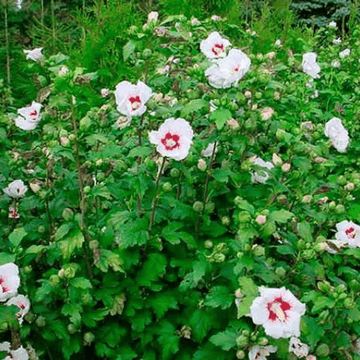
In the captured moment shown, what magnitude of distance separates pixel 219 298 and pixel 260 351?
0.23 m

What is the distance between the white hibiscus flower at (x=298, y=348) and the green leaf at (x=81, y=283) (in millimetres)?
757

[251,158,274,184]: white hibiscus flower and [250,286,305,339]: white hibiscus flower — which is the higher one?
[250,286,305,339]: white hibiscus flower

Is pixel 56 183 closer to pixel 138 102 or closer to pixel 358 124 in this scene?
pixel 138 102

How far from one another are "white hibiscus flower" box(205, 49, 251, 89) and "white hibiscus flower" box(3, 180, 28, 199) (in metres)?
0.99

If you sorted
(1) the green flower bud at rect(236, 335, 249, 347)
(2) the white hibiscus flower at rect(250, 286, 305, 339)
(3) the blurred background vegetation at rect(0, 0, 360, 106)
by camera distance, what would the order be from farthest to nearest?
1. (3) the blurred background vegetation at rect(0, 0, 360, 106)
2. (1) the green flower bud at rect(236, 335, 249, 347)
3. (2) the white hibiscus flower at rect(250, 286, 305, 339)

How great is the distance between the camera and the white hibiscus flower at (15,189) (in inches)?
97.1

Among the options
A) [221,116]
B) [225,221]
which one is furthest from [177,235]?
[221,116]

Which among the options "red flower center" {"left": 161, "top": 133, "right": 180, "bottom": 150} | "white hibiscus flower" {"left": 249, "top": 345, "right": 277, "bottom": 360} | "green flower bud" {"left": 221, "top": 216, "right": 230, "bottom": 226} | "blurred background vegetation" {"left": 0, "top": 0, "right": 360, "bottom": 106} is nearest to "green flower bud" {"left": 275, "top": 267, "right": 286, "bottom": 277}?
"white hibiscus flower" {"left": 249, "top": 345, "right": 277, "bottom": 360}

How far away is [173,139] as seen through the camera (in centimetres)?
193

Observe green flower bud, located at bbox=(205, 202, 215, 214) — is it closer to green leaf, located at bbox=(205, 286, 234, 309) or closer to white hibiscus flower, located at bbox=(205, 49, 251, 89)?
green leaf, located at bbox=(205, 286, 234, 309)

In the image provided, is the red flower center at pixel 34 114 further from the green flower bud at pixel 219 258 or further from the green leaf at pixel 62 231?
the green flower bud at pixel 219 258

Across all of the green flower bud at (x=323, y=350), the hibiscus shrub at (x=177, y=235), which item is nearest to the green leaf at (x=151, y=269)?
the hibiscus shrub at (x=177, y=235)

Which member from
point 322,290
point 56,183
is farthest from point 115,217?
point 322,290

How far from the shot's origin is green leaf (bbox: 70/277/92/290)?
6.20 feet
